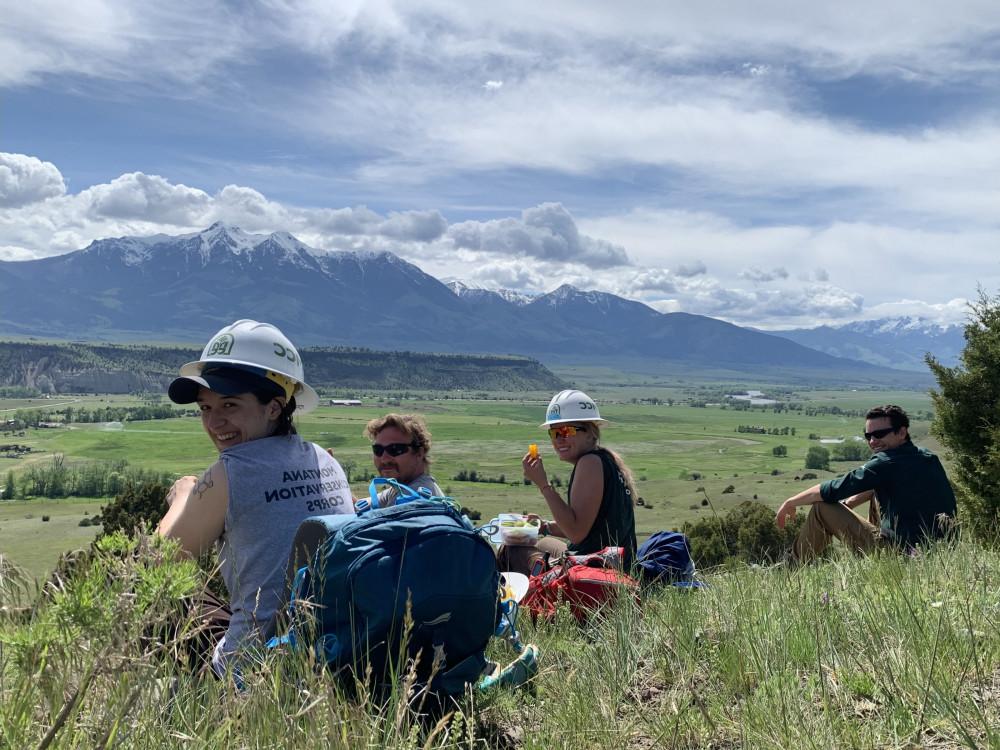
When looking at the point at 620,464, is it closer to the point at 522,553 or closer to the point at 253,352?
the point at 522,553

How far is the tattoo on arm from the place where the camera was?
Result: 319 cm

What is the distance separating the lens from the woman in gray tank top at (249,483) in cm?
316

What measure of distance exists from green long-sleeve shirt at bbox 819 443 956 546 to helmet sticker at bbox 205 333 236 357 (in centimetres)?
478

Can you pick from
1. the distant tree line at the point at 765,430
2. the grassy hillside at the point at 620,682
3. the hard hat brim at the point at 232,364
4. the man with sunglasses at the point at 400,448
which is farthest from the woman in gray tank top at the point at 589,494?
the distant tree line at the point at 765,430

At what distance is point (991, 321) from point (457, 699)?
1145 centimetres

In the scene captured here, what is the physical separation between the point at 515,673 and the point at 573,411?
10.5 ft

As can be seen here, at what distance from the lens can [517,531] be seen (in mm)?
6281

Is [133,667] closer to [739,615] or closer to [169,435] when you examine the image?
[739,615]

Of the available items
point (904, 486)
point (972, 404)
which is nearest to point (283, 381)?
point (904, 486)

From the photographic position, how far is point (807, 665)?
2881 mm

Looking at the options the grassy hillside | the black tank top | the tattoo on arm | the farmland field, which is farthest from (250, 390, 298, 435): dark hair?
the farmland field

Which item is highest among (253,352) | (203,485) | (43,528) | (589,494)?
(253,352)

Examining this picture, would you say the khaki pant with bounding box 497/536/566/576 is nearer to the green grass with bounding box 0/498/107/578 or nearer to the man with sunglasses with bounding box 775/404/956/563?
the man with sunglasses with bounding box 775/404/956/563

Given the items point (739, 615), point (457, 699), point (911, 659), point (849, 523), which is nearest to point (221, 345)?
point (457, 699)
